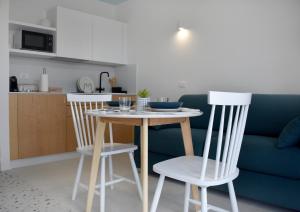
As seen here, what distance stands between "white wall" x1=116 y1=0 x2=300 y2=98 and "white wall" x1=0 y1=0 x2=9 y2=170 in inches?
78.3

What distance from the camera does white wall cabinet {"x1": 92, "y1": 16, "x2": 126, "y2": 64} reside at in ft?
13.8

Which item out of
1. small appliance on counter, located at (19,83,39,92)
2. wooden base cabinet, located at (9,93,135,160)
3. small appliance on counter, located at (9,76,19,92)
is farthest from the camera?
small appliance on counter, located at (19,83,39,92)

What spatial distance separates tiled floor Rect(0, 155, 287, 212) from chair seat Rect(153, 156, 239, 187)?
0.59 m

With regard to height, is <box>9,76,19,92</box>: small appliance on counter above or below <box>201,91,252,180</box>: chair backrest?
above

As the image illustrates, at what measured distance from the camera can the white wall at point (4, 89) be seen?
3.07 metres

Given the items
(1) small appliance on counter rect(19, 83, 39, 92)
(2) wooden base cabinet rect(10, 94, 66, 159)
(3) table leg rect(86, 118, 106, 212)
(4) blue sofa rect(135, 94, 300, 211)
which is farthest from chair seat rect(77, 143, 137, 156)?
(1) small appliance on counter rect(19, 83, 39, 92)

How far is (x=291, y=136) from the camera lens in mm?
1939

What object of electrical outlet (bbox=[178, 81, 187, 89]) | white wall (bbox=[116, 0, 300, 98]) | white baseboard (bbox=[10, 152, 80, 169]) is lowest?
white baseboard (bbox=[10, 152, 80, 169])

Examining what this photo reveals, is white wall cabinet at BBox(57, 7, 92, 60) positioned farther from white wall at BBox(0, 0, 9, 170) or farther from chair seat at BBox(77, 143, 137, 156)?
chair seat at BBox(77, 143, 137, 156)

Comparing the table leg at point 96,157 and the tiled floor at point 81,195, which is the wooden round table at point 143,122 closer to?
the table leg at point 96,157

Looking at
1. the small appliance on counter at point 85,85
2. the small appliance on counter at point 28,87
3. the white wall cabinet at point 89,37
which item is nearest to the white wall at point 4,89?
the small appliance on counter at point 28,87

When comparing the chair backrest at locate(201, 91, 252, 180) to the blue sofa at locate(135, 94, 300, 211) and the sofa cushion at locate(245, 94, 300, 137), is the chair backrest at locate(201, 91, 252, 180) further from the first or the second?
the sofa cushion at locate(245, 94, 300, 137)

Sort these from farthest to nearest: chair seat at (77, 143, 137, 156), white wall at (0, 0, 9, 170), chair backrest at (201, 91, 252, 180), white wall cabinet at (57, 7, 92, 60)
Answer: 1. white wall cabinet at (57, 7, 92, 60)
2. white wall at (0, 0, 9, 170)
3. chair seat at (77, 143, 137, 156)
4. chair backrest at (201, 91, 252, 180)

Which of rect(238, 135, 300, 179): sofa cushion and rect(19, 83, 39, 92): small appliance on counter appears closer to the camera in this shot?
rect(238, 135, 300, 179): sofa cushion
